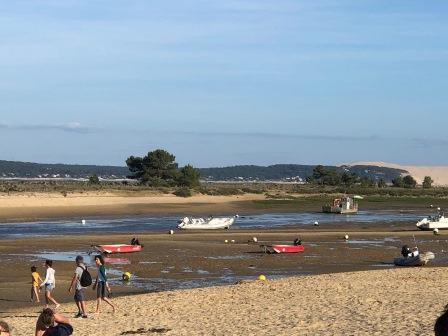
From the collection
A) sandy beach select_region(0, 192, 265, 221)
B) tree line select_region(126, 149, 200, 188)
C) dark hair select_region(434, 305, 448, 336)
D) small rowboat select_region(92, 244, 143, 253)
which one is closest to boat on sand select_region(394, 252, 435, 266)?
small rowboat select_region(92, 244, 143, 253)

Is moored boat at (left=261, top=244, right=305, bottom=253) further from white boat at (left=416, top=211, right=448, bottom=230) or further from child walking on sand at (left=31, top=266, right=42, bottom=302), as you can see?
white boat at (left=416, top=211, right=448, bottom=230)

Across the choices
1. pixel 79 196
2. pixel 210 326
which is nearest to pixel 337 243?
pixel 210 326

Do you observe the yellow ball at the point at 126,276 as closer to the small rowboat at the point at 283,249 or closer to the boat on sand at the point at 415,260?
the small rowboat at the point at 283,249

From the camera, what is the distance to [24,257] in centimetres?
3684

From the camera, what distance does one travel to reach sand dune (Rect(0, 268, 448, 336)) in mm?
18156

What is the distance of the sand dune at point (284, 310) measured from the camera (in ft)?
59.6

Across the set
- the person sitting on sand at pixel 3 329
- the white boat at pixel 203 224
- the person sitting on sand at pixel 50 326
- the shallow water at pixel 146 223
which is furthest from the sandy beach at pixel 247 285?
the person sitting on sand at pixel 3 329

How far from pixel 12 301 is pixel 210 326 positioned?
26.7 ft

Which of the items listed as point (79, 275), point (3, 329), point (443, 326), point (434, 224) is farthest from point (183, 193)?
point (443, 326)

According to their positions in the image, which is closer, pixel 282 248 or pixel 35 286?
pixel 35 286

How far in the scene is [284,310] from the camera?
68.8 ft

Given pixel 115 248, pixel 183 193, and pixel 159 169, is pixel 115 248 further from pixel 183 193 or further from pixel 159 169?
pixel 159 169

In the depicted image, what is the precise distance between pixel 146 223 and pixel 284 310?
136 ft

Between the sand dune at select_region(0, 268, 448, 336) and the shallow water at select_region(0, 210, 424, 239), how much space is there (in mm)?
26947
